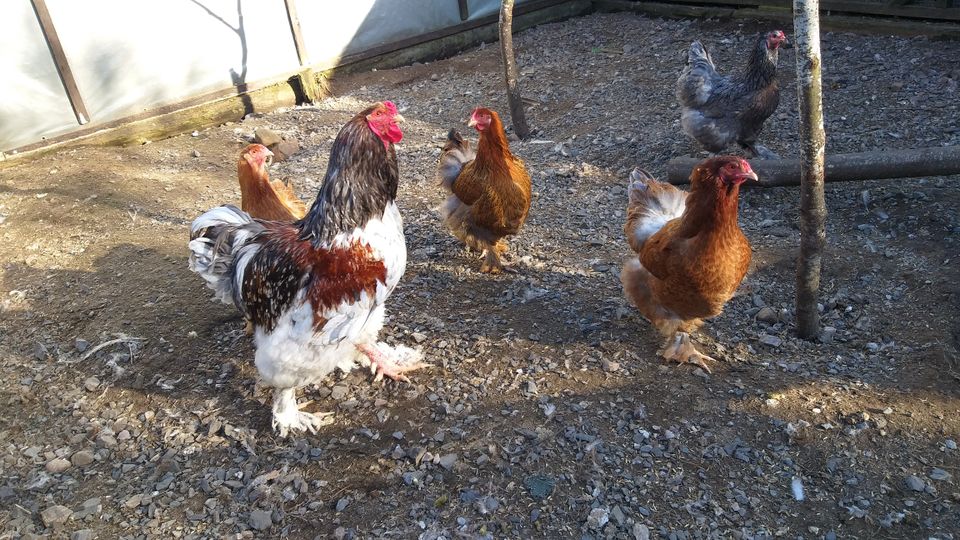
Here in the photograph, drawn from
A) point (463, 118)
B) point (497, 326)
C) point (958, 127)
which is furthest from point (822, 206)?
point (463, 118)

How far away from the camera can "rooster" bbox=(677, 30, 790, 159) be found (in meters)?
6.62

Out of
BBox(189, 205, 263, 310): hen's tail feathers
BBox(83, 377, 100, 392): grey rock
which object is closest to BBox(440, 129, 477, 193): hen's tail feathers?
BBox(189, 205, 263, 310): hen's tail feathers

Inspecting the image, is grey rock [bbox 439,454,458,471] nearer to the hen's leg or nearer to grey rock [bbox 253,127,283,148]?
the hen's leg

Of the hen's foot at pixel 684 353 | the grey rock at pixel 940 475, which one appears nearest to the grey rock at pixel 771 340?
the hen's foot at pixel 684 353

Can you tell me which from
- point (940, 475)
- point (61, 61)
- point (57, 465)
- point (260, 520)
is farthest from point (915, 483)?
point (61, 61)

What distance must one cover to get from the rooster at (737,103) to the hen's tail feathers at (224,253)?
485 cm

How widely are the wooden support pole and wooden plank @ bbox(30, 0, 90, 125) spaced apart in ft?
28.2

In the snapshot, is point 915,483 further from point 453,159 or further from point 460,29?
point 460,29

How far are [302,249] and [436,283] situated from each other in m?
1.98

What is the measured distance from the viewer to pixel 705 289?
3.95 meters

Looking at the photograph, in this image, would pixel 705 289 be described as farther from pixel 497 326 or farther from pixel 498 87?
pixel 498 87

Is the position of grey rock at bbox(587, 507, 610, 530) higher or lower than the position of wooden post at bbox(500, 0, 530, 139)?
lower

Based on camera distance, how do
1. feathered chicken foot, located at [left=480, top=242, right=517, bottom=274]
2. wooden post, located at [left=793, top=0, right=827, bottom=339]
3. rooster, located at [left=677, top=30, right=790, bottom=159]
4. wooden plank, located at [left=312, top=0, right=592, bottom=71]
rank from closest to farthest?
wooden post, located at [left=793, top=0, right=827, bottom=339] < feathered chicken foot, located at [left=480, top=242, right=517, bottom=274] < rooster, located at [left=677, top=30, right=790, bottom=159] < wooden plank, located at [left=312, top=0, right=592, bottom=71]

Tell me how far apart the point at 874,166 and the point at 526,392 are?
3.76m
